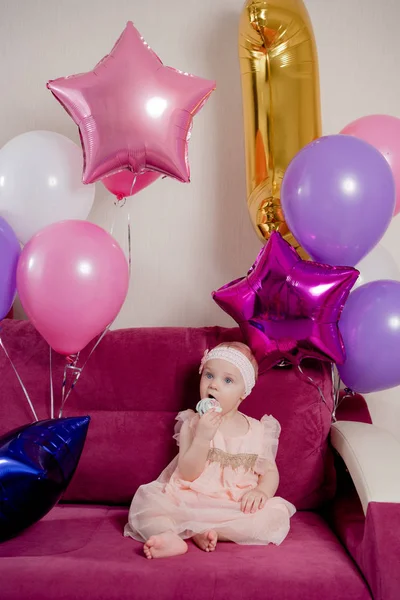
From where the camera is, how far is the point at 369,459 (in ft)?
5.73

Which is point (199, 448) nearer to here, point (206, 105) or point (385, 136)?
point (385, 136)

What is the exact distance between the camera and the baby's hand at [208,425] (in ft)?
5.94

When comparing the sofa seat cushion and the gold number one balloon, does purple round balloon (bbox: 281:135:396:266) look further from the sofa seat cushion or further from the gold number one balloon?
the sofa seat cushion

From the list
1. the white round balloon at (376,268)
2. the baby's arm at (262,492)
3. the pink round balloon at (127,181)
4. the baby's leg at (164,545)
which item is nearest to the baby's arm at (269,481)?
the baby's arm at (262,492)

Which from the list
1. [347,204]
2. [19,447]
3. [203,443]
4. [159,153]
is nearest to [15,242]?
[159,153]

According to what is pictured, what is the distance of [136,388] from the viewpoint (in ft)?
6.69

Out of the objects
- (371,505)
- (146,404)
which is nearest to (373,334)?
(371,505)

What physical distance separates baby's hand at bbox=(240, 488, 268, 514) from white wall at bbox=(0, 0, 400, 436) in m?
0.90

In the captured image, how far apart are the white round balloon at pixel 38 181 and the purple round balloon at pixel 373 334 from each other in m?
0.87

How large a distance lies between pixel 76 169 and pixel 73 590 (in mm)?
1144

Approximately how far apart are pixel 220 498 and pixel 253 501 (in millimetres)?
90

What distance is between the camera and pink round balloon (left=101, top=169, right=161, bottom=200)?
82.7 inches

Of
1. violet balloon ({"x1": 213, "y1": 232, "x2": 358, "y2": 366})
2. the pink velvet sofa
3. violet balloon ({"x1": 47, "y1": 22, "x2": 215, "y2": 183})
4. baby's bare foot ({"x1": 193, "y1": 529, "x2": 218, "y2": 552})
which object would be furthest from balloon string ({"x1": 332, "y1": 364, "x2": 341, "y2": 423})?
violet balloon ({"x1": 47, "y1": 22, "x2": 215, "y2": 183})

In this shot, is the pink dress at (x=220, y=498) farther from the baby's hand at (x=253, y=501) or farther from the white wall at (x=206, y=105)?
the white wall at (x=206, y=105)
